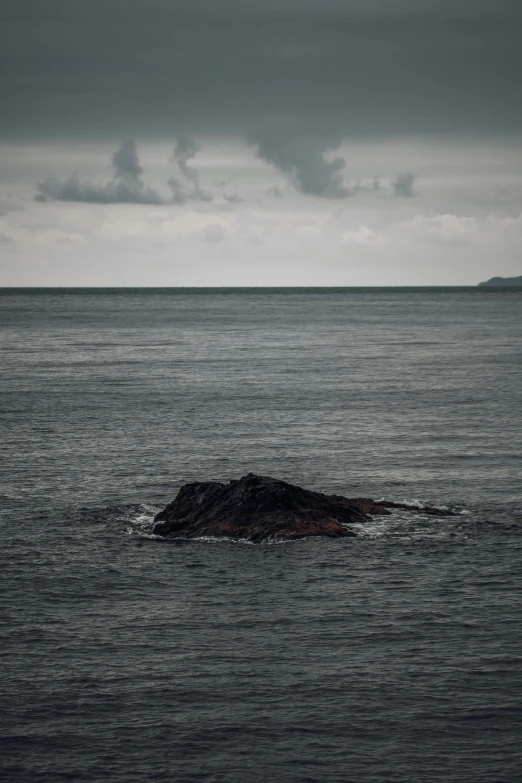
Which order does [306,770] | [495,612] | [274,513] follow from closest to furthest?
1. [306,770]
2. [495,612]
3. [274,513]

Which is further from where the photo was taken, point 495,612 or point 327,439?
point 327,439

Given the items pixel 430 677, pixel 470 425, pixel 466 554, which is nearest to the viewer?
pixel 430 677

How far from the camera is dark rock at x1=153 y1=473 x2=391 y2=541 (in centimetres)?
5081

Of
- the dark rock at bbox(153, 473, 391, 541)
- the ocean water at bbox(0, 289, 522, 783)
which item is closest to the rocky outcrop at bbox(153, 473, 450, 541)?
the dark rock at bbox(153, 473, 391, 541)

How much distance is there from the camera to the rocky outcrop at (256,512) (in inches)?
2000

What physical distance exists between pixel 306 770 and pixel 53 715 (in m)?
8.39

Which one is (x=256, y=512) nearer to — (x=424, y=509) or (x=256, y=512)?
(x=256, y=512)

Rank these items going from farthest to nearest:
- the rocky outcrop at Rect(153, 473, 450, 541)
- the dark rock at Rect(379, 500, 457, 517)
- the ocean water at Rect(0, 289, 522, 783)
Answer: the dark rock at Rect(379, 500, 457, 517) → the rocky outcrop at Rect(153, 473, 450, 541) → the ocean water at Rect(0, 289, 522, 783)

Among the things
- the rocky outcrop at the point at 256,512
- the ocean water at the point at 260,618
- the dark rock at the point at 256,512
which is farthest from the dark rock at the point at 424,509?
the dark rock at the point at 256,512

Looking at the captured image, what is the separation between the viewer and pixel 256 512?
5197cm

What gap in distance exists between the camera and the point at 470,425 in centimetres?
8519

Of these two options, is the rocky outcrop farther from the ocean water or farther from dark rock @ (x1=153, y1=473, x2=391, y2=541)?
the ocean water

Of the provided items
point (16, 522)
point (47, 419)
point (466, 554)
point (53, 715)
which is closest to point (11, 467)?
point (16, 522)

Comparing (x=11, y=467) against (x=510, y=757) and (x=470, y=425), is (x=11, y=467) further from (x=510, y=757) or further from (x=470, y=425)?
(x=510, y=757)
